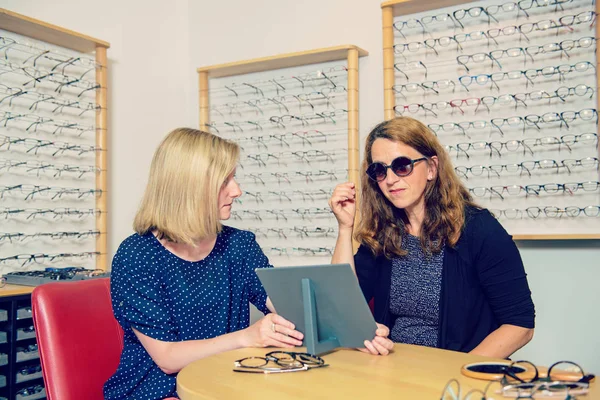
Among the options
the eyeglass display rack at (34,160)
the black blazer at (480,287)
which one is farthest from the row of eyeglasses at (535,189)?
the eyeglass display rack at (34,160)

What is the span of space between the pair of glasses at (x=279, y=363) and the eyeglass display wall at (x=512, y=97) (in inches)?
63.7

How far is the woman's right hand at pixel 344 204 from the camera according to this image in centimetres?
228

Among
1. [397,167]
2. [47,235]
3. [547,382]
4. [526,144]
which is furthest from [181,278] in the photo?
[526,144]

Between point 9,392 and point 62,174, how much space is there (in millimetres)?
1252

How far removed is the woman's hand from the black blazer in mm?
606

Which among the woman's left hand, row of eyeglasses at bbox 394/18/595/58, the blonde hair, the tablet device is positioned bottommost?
the woman's left hand

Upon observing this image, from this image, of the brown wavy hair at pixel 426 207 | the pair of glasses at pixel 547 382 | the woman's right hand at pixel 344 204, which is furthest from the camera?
the woman's right hand at pixel 344 204

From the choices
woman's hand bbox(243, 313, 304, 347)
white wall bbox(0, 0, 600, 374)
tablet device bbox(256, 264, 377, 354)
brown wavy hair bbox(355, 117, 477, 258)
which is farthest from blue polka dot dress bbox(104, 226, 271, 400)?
white wall bbox(0, 0, 600, 374)

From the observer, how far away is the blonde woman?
172 cm

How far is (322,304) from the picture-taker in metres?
1.59

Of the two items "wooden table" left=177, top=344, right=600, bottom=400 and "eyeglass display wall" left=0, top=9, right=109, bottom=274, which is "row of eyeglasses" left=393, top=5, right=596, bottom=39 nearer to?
"eyeglass display wall" left=0, top=9, right=109, bottom=274

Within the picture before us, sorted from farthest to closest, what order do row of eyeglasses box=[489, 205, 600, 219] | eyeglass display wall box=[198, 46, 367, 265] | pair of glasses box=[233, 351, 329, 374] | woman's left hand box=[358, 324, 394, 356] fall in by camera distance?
1. eyeglass display wall box=[198, 46, 367, 265]
2. row of eyeglasses box=[489, 205, 600, 219]
3. woman's left hand box=[358, 324, 394, 356]
4. pair of glasses box=[233, 351, 329, 374]

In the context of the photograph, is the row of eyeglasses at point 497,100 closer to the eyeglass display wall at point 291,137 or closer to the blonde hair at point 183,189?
the eyeglass display wall at point 291,137

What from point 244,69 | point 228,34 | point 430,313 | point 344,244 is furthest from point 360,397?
point 228,34
